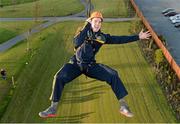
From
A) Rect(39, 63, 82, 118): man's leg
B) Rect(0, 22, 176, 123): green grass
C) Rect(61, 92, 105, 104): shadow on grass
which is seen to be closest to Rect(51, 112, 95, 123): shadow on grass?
Rect(0, 22, 176, 123): green grass

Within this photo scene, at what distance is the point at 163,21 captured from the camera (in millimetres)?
63188

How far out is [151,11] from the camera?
70.0 meters

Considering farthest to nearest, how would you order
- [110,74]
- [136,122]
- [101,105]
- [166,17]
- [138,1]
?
[138,1] → [166,17] → [101,105] → [136,122] → [110,74]

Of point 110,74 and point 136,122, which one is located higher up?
point 110,74

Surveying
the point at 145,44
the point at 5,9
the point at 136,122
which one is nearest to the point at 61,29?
the point at 145,44

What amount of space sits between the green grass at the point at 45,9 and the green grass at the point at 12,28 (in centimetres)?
470

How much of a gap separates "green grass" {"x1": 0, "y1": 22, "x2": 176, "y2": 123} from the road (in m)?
7.13

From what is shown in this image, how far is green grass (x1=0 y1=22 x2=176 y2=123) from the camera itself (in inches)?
1053

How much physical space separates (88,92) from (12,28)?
84.3ft

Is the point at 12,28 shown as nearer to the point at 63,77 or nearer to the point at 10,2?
the point at 10,2

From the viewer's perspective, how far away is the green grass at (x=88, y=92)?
26734 mm

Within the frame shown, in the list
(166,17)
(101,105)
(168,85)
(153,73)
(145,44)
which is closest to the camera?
(101,105)

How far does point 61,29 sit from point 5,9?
1974 cm

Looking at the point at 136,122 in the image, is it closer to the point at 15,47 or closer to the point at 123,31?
the point at 15,47
